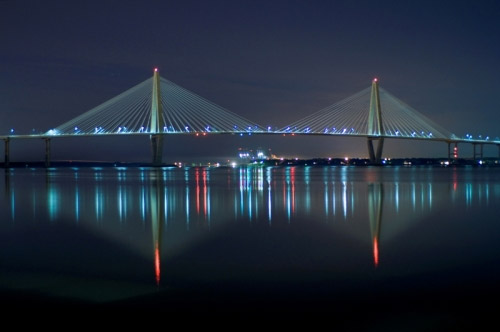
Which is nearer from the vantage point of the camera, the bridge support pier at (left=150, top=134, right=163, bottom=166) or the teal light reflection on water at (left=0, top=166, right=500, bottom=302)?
the teal light reflection on water at (left=0, top=166, right=500, bottom=302)

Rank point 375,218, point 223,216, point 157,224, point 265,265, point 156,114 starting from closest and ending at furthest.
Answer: point 265,265
point 157,224
point 375,218
point 223,216
point 156,114

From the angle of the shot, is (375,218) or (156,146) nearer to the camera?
→ (375,218)

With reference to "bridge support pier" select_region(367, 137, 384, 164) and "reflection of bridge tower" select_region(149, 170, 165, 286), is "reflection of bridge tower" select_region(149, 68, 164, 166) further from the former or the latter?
"reflection of bridge tower" select_region(149, 170, 165, 286)

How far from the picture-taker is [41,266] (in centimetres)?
629

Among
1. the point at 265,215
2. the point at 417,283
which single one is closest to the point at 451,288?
the point at 417,283

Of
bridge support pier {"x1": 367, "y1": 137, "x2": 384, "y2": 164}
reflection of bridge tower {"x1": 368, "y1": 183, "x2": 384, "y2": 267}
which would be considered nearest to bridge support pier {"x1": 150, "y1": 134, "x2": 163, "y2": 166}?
bridge support pier {"x1": 367, "y1": 137, "x2": 384, "y2": 164}

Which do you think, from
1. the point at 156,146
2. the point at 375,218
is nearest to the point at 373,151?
the point at 156,146

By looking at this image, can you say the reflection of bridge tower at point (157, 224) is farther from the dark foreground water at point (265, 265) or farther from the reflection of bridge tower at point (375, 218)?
the reflection of bridge tower at point (375, 218)

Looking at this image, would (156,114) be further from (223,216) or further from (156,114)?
(223,216)

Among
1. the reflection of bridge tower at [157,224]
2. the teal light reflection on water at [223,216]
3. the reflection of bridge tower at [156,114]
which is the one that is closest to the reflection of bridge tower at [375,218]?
the teal light reflection on water at [223,216]

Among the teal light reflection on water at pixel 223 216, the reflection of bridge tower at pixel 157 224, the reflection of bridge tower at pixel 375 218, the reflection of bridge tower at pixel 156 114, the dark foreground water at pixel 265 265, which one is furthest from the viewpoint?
the reflection of bridge tower at pixel 156 114

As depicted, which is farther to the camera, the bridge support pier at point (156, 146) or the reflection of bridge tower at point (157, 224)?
the bridge support pier at point (156, 146)

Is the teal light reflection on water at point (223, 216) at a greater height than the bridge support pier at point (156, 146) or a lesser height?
lesser

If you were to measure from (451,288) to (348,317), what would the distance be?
1325 mm
